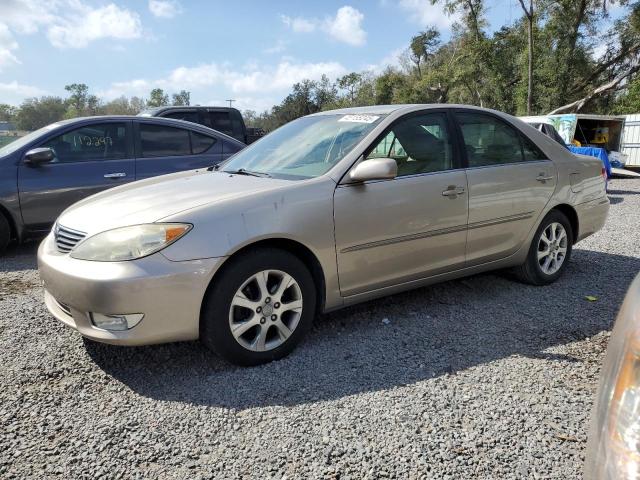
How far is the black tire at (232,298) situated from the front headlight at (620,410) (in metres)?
1.94

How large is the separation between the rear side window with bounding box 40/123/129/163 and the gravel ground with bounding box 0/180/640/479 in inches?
91.4

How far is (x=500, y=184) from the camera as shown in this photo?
13.2 ft

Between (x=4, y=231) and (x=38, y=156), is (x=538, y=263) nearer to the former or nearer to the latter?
(x=38, y=156)

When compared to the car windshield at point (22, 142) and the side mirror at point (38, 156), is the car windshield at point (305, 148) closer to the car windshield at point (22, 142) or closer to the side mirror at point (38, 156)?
the side mirror at point (38, 156)

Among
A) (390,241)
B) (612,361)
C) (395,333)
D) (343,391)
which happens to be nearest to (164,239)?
(343,391)

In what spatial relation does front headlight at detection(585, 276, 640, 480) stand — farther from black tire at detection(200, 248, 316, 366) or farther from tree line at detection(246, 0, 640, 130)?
tree line at detection(246, 0, 640, 130)

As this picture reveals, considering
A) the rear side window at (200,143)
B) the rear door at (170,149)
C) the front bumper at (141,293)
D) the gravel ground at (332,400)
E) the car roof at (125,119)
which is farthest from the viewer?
the rear side window at (200,143)

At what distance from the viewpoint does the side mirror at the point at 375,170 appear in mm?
3172

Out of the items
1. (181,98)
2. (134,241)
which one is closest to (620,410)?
(134,241)

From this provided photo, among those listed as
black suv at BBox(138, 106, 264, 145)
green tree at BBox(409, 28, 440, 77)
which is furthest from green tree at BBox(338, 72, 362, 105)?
black suv at BBox(138, 106, 264, 145)

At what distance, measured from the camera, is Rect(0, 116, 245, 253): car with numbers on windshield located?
18.0 ft

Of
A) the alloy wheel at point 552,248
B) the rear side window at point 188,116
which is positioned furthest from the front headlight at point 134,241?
the rear side window at point 188,116

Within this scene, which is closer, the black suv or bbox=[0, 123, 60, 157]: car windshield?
bbox=[0, 123, 60, 157]: car windshield

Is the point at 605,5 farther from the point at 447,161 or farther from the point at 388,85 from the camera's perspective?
the point at 447,161
